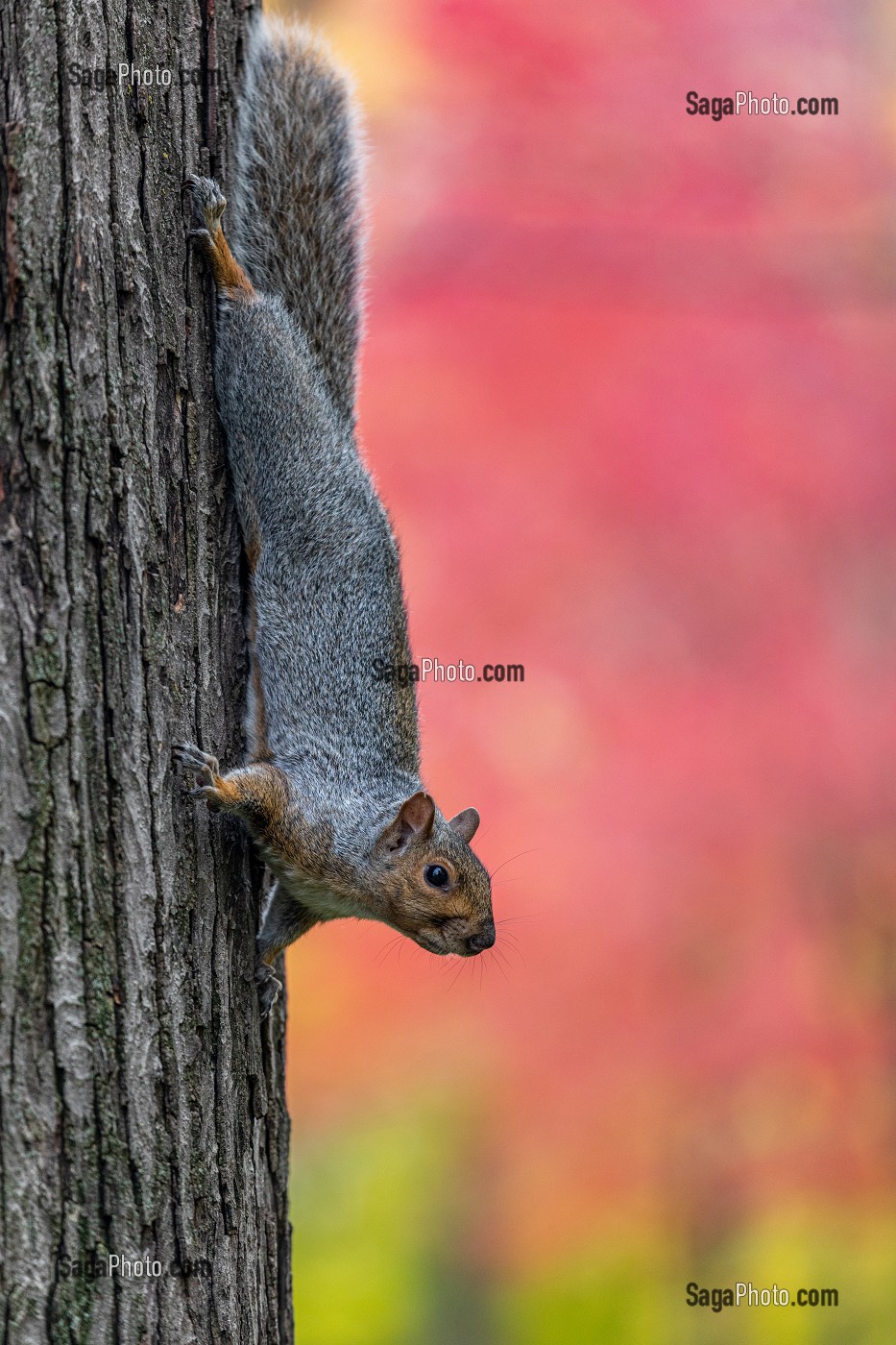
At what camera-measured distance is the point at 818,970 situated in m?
4.73

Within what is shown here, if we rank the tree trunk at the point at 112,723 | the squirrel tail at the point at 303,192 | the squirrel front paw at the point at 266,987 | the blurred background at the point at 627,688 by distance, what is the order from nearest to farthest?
1. the tree trunk at the point at 112,723
2. the squirrel front paw at the point at 266,987
3. the squirrel tail at the point at 303,192
4. the blurred background at the point at 627,688

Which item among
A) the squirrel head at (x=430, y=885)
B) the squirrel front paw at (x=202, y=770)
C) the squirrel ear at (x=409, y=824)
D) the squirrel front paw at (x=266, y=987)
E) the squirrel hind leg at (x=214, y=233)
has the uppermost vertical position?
the squirrel hind leg at (x=214, y=233)

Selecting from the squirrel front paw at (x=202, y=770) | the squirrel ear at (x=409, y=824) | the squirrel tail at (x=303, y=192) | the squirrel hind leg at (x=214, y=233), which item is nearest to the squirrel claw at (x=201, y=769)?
the squirrel front paw at (x=202, y=770)

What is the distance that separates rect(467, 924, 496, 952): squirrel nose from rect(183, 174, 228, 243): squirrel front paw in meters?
1.40

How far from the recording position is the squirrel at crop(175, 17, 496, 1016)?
2443 mm

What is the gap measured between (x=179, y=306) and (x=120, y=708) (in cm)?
69

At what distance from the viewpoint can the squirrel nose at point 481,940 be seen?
2705 millimetres

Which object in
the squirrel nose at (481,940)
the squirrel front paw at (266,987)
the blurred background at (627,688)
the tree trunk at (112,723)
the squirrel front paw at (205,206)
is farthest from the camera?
the blurred background at (627,688)

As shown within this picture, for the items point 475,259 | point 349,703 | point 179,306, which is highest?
point 475,259

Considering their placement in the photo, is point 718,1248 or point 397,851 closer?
point 397,851

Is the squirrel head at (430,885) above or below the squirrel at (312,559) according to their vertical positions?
below

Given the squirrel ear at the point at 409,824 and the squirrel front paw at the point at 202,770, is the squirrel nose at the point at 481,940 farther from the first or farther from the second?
the squirrel front paw at the point at 202,770

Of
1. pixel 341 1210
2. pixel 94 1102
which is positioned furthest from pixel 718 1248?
pixel 94 1102

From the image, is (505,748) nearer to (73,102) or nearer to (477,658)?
(477,658)
